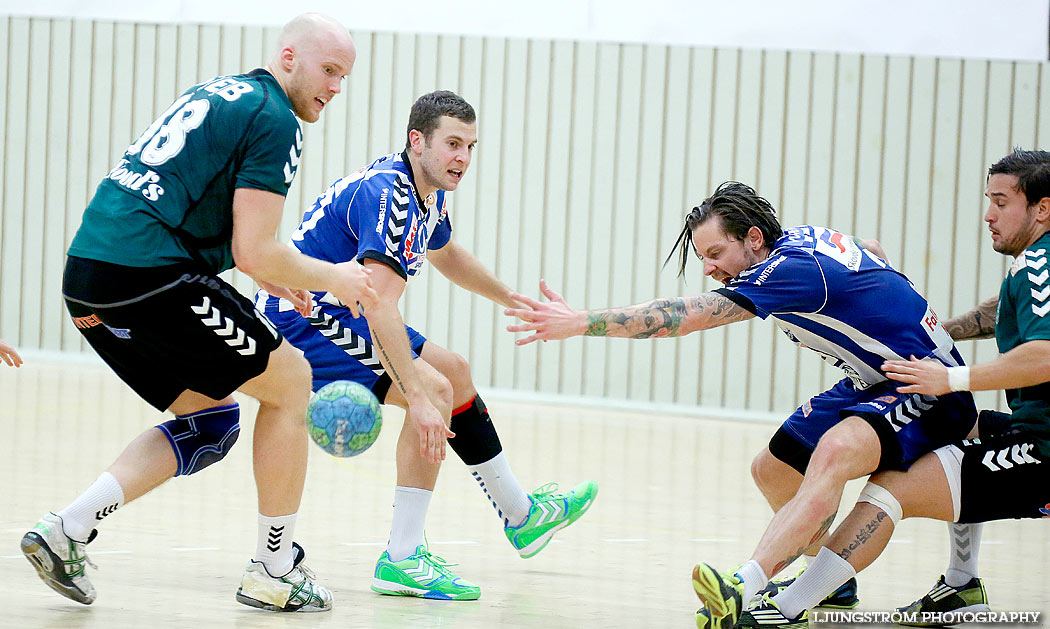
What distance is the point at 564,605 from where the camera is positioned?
3.72 meters

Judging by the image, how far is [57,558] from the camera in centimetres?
324

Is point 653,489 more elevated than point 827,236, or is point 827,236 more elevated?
point 827,236

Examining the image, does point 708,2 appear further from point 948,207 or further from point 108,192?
point 108,192

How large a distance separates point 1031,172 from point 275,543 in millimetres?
2598

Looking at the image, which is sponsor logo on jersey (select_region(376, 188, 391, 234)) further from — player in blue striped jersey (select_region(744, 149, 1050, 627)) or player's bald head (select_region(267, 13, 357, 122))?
player in blue striped jersey (select_region(744, 149, 1050, 627))

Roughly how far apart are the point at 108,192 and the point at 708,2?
836cm

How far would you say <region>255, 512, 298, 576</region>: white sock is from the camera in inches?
134

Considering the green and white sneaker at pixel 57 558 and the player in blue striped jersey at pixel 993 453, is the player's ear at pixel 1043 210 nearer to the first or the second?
the player in blue striped jersey at pixel 993 453

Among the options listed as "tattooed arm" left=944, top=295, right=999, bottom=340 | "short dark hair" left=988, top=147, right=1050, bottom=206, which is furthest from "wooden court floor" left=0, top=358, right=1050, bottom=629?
"short dark hair" left=988, top=147, right=1050, bottom=206

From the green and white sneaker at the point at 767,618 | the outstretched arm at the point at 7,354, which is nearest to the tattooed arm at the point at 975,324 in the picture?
the green and white sneaker at the point at 767,618

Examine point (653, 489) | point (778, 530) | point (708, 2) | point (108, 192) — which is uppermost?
point (708, 2)

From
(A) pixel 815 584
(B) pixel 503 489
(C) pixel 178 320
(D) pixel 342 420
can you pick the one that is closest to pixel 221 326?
(C) pixel 178 320

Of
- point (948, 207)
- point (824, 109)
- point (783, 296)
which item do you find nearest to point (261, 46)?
point (824, 109)

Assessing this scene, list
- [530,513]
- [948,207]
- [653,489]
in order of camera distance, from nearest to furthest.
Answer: [530,513]
[653,489]
[948,207]
